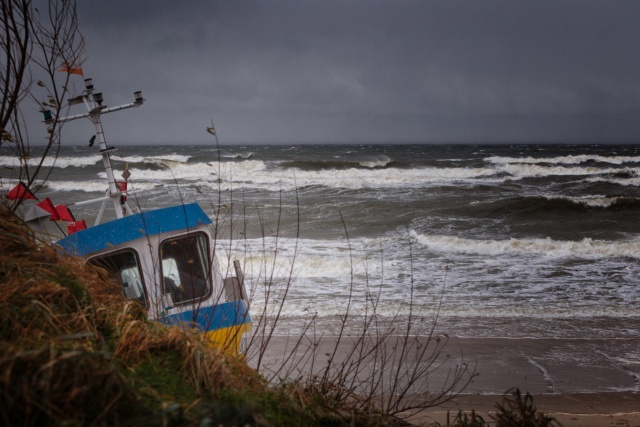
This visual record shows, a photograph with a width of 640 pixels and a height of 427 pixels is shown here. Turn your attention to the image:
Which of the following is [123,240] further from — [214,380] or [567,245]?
[567,245]

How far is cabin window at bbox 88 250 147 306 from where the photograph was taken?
630 cm

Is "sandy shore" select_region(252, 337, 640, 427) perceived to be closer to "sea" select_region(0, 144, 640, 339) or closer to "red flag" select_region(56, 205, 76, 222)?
"sea" select_region(0, 144, 640, 339)

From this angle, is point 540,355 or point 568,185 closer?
point 540,355

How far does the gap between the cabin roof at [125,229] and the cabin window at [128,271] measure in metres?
0.19

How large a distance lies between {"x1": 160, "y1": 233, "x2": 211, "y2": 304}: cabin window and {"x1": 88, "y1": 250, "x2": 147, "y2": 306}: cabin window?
0.29 m

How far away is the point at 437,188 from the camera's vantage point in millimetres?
37719

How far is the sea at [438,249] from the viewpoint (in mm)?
11031

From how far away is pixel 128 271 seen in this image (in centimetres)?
638

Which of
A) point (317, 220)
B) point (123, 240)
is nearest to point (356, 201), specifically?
point (317, 220)

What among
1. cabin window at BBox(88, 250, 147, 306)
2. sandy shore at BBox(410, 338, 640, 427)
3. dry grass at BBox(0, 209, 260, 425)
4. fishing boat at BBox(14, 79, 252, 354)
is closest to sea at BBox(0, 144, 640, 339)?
fishing boat at BBox(14, 79, 252, 354)

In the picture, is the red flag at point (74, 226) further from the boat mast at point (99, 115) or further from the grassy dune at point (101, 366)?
the grassy dune at point (101, 366)

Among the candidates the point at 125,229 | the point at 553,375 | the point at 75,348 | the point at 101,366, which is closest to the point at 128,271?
the point at 125,229

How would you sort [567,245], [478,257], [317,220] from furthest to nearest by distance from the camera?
1. [317,220]
2. [567,245]
3. [478,257]

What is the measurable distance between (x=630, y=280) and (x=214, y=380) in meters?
13.8
